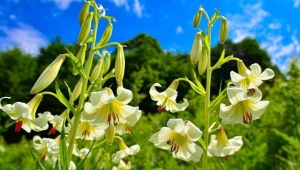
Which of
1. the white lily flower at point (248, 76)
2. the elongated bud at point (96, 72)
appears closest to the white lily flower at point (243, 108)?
the white lily flower at point (248, 76)

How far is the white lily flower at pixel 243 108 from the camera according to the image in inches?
68.0

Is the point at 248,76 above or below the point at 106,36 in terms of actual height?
below

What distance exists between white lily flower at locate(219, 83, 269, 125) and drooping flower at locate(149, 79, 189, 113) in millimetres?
261

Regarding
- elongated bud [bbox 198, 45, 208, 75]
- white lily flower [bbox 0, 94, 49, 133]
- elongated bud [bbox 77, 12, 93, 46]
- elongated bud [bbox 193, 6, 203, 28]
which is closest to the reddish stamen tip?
white lily flower [bbox 0, 94, 49, 133]

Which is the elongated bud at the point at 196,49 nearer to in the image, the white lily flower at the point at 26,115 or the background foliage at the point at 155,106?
the background foliage at the point at 155,106

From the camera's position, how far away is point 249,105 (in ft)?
5.92

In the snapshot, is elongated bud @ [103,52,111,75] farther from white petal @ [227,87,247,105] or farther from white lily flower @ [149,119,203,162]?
white petal @ [227,87,247,105]

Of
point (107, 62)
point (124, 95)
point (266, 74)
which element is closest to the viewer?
point (124, 95)

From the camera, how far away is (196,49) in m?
1.92

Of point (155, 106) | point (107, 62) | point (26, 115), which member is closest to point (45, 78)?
point (26, 115)

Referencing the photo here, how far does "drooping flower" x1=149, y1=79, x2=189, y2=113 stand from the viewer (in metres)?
1.99

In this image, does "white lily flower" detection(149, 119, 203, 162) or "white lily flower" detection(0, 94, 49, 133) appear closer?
"white lily flower" detection(149, 119, 203, 162)

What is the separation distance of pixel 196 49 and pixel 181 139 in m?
0.44

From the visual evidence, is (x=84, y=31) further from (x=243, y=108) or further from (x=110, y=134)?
(x=243, y=108)
